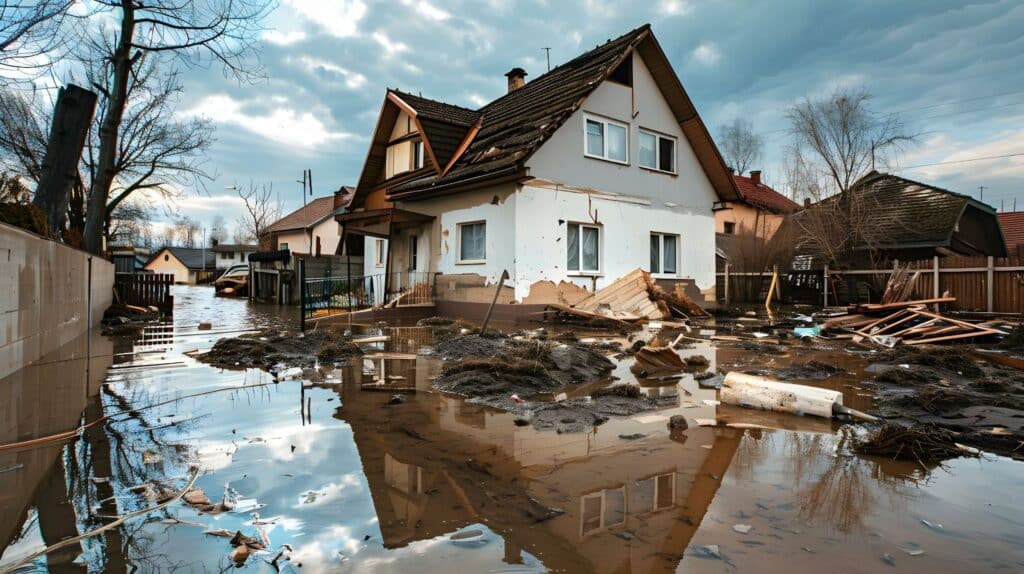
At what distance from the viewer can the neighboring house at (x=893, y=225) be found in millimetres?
21656

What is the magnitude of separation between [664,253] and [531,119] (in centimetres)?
599

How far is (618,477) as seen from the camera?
307 centimetres

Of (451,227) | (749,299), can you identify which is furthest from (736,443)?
(749,299)

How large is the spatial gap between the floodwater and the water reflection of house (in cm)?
1

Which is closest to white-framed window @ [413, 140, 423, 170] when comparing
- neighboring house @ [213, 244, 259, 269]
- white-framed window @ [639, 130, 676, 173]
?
white-framed window @ [639, 130, 676, 173]

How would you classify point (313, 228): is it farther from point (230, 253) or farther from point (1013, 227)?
point (1013, 227)

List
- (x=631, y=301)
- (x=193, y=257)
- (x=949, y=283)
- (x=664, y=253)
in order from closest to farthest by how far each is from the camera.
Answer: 1. (x=631, y=301)
2. (x=949, y=283)
3. (x=664, y=253)
4. (x=193, y=257)

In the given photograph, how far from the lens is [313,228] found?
122ft

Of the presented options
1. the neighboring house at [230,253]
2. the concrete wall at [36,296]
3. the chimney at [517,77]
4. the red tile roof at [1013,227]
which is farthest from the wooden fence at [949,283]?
the neighboring house at [230,253]

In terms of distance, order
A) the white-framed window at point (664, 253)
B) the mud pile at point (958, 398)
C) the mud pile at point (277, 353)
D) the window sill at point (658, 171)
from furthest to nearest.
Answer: the white-framed window at point (664, 253)
the window sill at point (658, 171)
the mud pile at point (277, 353)
the mud pile at point (958, 398)


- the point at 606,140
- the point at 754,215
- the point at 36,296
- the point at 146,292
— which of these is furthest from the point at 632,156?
the point at 754,215

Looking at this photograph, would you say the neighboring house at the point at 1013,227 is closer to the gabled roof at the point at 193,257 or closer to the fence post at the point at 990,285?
the fence post at the point at 990,285

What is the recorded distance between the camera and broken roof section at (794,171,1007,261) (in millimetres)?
22094

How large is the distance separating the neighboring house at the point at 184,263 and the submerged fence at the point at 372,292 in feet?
184
